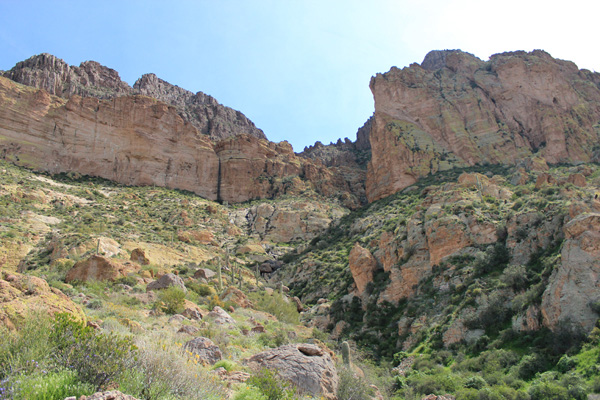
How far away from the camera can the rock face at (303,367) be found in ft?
28.8

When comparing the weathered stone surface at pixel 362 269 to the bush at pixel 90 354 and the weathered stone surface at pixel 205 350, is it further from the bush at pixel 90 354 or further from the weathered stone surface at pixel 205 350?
the bush at pixel 90 354

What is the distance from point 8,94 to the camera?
204 feet

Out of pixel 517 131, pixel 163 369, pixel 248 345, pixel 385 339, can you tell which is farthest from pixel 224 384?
pixel 517 131

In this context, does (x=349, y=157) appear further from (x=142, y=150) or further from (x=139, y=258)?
(x=139, y=258)

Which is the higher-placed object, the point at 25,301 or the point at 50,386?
the point at 25,301

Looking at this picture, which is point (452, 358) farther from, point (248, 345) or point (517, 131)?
point (517, 131)

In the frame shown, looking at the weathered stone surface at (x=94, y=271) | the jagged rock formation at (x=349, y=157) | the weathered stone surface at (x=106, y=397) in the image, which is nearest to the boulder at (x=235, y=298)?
the weathered stone surface at (x=94, y=271)

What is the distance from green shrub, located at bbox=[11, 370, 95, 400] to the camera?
4.52 m

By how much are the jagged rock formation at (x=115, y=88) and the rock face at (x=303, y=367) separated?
89.6m

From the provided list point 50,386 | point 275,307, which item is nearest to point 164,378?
point 50,386

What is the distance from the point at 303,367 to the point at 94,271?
1239cm

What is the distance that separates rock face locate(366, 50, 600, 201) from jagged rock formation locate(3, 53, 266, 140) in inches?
1865

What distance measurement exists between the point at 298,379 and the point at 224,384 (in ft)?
6.37

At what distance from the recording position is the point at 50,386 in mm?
4852
